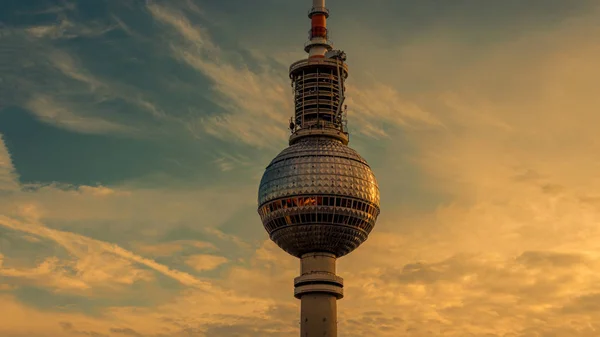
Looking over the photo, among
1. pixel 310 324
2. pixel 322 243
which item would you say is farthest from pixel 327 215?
pixel 310 324

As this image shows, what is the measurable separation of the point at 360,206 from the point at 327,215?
7.96 metres

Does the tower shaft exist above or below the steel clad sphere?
below

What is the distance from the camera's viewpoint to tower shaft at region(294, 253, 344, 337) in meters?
194

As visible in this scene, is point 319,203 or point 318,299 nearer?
point 319,203

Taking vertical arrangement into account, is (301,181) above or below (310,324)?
above

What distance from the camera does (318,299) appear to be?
196375 mm

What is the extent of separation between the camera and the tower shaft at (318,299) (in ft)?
637

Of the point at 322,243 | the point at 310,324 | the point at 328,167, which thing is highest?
the point at 328,167

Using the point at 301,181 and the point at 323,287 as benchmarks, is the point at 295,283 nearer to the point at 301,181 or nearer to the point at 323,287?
the point at 323,287

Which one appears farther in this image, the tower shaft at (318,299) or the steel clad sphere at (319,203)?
the steel clad sphere at (319,203)

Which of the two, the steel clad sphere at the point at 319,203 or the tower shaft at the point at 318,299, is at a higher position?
the steel clad sphere at the point at 319,203

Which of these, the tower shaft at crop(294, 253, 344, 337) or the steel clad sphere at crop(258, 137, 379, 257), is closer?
the tower shaft at crop(294, 253, 344, 337)

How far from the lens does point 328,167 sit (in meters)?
199

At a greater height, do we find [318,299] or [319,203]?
[319,203]
